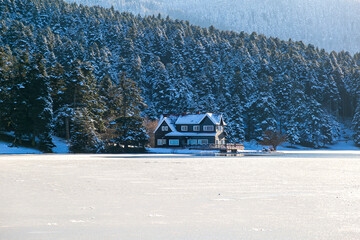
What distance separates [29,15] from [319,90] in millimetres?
131509

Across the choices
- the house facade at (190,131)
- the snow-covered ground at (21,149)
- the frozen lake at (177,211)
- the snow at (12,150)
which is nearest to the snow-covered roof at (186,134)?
the house facade at (190,131)

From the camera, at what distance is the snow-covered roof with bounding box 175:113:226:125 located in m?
82.4

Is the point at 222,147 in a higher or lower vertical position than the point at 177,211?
higher

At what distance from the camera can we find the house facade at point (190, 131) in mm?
81688

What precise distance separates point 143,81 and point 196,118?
166 ft

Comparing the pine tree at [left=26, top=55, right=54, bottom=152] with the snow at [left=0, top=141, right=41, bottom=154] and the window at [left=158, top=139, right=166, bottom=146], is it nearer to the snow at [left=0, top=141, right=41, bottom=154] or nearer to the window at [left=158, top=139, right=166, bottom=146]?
the snow at [left=0, top=141, right=41, bottom=154]

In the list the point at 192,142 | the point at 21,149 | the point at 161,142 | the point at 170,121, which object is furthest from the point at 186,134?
the point at 21,149

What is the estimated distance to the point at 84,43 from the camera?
5940 inches

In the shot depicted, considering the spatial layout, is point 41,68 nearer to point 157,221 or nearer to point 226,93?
point 157,221

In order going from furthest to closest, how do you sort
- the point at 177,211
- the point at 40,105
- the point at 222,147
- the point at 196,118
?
the point at 196,118
the point at 222,147
the point at 40,105
the point at 177,211

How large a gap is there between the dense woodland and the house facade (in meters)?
10.3

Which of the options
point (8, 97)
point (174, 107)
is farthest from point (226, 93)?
point (8, 97)

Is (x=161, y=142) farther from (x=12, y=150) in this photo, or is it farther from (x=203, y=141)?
(x=12, y=150)

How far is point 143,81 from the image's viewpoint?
130 meters
